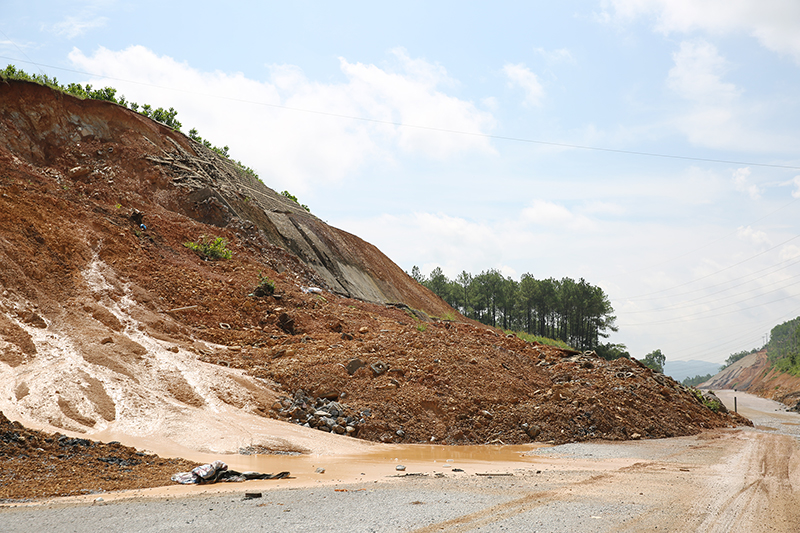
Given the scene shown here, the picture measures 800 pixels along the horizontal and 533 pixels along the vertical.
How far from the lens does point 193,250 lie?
2209cm

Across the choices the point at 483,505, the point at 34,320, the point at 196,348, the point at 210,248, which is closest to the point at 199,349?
the point at 196,348

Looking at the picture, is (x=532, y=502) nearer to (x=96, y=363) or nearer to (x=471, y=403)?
(x=471, y=403)

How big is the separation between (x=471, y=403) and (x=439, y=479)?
5866 millimetres

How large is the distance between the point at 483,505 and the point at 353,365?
850cm

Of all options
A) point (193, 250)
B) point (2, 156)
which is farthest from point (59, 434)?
point (2, 156)

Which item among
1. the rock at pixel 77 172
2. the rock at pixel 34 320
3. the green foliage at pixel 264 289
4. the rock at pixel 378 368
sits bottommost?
the rock at pixel 378 368

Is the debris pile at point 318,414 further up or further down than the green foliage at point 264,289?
further down

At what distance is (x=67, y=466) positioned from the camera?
27.4ft

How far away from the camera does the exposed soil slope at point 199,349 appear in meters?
12.2

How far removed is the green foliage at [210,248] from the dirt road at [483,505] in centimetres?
1507

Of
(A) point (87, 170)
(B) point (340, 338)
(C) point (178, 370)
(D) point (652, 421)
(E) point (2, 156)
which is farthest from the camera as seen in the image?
(A) point (87, 170)

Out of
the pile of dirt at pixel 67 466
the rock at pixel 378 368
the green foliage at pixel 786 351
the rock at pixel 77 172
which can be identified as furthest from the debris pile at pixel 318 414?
the green foliage at pixel 786 351

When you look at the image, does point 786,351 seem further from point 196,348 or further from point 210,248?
point 196,348

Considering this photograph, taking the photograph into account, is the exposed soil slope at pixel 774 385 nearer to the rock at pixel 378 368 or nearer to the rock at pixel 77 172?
the rock at pixel 378 368
